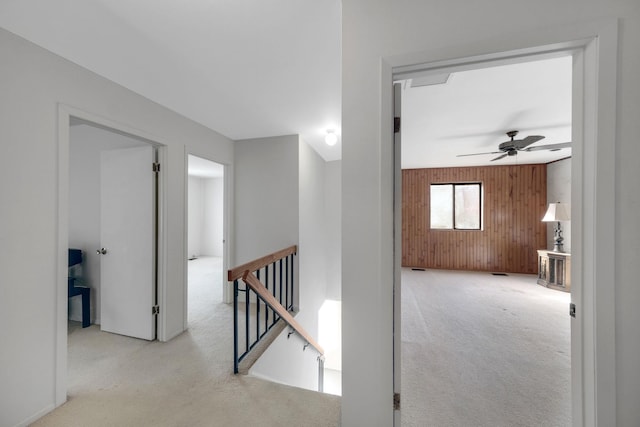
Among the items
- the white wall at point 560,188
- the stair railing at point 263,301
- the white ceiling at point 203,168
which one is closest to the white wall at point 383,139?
the stair railing at point 263,301

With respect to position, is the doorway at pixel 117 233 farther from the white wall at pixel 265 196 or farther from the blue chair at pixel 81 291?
the white wall at pixel 265 196

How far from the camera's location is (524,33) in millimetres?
991

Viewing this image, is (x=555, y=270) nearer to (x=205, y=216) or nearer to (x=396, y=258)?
(x=396, y=258)

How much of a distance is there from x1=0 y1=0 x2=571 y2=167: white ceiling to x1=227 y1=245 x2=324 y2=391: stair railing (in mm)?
1562

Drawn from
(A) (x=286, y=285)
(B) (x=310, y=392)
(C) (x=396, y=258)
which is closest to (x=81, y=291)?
(A) (x=286, y=285)

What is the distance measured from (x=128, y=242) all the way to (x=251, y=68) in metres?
2.12

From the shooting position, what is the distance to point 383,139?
114 cm

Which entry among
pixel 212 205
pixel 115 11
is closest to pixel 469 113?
pixel 115 11

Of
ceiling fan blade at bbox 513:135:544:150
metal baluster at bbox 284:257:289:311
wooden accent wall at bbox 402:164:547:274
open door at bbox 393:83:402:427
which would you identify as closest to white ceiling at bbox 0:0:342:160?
open door at bbox 393:83:402:427

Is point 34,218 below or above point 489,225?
above

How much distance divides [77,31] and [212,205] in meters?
6.14

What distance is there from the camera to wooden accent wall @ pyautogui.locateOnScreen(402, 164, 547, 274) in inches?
201

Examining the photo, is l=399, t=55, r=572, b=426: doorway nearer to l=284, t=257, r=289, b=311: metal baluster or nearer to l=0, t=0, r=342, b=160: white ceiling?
l=0, t=0, r=342, b=160: white ceiling

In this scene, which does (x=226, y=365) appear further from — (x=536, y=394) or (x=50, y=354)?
(x=536, y=394)
